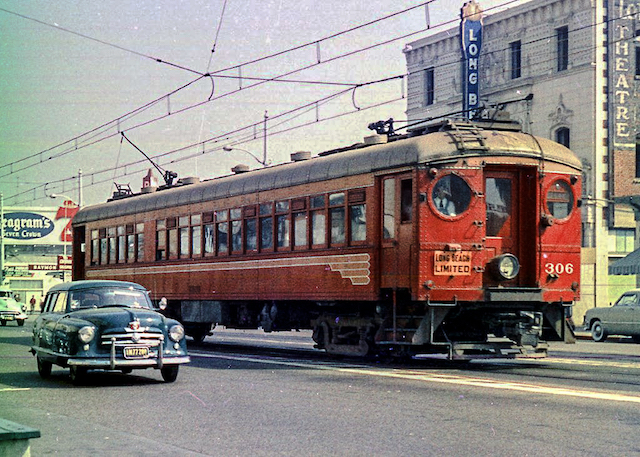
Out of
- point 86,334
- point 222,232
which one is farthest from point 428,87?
point 86,334

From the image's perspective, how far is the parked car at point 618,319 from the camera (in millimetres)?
30875

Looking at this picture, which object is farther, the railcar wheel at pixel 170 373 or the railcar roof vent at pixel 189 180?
the railcar roof vent at pixel 189 180

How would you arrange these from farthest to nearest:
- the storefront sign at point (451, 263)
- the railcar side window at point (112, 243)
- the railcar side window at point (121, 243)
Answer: the railcar side window at point (112, 243) < the railcar side window at point (121, 243) < the storefront sign at point (451, 263)

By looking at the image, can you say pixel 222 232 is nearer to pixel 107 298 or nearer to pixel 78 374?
pixel 107 298

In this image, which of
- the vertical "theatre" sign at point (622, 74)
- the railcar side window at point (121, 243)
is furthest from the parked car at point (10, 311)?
the vertical "theatre" sign at point (622, 74)

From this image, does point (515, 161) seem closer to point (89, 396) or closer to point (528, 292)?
point (528, 292)

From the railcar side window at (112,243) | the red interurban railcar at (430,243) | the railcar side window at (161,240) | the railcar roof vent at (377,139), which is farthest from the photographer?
the railcar side window at (112,243)

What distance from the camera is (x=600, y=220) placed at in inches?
1645

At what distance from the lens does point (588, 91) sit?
41062 millimetres

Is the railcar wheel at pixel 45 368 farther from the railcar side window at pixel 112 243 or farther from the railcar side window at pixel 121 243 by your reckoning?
the railcar side window at pixel 112 243

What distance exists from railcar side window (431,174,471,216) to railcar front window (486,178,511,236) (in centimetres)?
61

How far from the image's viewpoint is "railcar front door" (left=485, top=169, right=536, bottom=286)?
18719 millimetres

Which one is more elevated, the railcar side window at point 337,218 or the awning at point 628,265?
the railcar side window at point 337,218

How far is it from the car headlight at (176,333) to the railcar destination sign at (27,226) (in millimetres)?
86290
